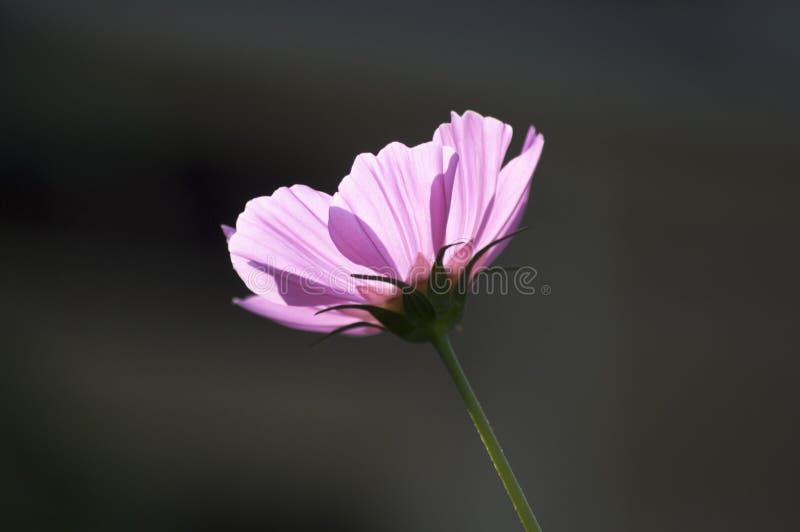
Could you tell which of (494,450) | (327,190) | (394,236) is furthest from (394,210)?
(327,190)

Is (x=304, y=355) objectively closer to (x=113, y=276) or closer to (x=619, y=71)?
(x=113, y=276)

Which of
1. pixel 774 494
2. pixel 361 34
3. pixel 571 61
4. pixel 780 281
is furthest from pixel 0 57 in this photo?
pixel 774 494

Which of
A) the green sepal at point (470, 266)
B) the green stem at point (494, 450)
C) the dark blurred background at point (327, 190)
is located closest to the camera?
the green stem at point (494, 450)

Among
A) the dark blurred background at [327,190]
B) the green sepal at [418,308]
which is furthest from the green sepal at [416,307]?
the dark blurred background at [327,190]

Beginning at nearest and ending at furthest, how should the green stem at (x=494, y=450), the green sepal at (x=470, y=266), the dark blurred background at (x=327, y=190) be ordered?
the green stem at (x=494, y=450), the green sepal at (x=470, y=266), the dark blurred background at (x=327, y=190)

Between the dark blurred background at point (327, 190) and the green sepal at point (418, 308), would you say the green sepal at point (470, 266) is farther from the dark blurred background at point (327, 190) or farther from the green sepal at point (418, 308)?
the dark blurred background at point (327, 190)

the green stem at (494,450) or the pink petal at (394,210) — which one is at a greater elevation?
the pink petal at (394,210)

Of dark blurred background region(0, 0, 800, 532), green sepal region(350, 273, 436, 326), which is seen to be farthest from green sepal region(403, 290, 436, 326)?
dark blurred background region(0, 0, 800, 532)

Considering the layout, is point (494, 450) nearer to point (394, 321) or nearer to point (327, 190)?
point (394, 321)
